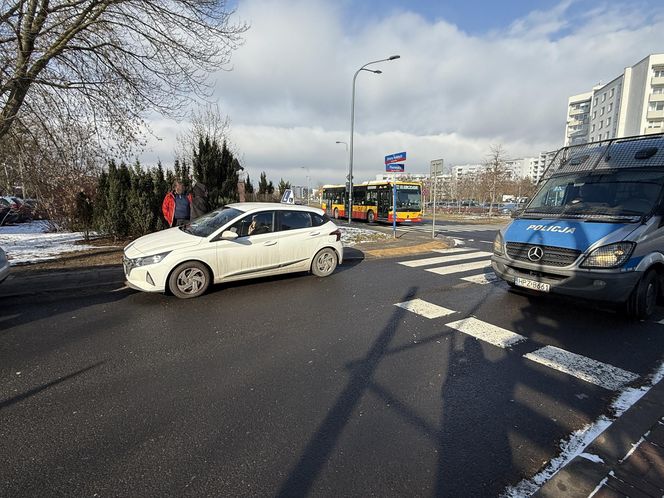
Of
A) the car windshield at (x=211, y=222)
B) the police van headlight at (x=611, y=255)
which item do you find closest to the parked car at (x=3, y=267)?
the car windshield at (x=211, y=222)

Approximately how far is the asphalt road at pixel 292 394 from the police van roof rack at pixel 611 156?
240cm

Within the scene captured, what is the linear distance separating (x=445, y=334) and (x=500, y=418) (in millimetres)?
1770

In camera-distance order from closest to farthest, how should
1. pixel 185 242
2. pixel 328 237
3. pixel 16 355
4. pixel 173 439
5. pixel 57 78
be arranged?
pixel 173 439, pixel 16 355, pixel 185 242, pixel 328 237, pixel 57 78

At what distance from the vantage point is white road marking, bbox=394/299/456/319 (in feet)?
17.4

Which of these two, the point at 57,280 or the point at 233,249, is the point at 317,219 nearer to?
the point at 233,249

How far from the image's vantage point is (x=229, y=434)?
2.57 m

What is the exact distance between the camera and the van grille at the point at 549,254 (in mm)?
4914

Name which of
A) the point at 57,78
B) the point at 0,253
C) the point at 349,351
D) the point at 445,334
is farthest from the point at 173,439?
the point at 57,78

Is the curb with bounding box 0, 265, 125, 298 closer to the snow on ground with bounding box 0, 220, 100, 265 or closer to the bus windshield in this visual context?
the snow on ground with bounding box 0, 220, 100, 265

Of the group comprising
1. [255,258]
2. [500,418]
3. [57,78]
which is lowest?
[500,418]

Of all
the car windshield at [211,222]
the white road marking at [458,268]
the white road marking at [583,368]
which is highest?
the car windshield at [211,222]

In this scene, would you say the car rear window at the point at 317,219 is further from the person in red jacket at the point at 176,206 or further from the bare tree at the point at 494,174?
the bare tree at the point at 494,174

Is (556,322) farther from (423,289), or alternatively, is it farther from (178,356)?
(178,356)

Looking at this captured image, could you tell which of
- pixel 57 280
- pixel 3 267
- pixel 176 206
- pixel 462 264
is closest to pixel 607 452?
pixel 462 264
